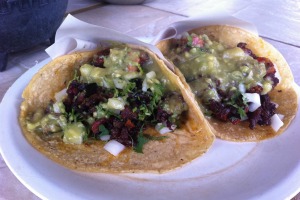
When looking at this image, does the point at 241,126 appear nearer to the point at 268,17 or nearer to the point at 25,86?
the point at 25,86

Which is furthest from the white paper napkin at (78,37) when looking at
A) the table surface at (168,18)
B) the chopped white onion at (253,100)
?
the table surface at (168,18)

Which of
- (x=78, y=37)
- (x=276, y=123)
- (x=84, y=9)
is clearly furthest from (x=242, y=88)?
(x=84, y=9)

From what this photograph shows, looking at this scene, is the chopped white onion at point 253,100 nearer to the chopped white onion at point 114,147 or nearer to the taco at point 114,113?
the taco at point 114,113

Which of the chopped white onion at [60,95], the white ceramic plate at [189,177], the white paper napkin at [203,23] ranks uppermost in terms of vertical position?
the white paper napkin at [203,23]

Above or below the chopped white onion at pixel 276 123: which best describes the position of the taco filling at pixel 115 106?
below

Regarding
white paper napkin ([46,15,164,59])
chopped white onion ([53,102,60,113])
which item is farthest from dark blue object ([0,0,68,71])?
chopped white onion ([53,102,60,113])

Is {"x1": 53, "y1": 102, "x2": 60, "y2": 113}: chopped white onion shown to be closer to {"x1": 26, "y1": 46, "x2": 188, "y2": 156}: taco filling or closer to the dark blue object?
{"x1": 26, "y1": 46, "x2": 188, "y2": 156}: taco filling
